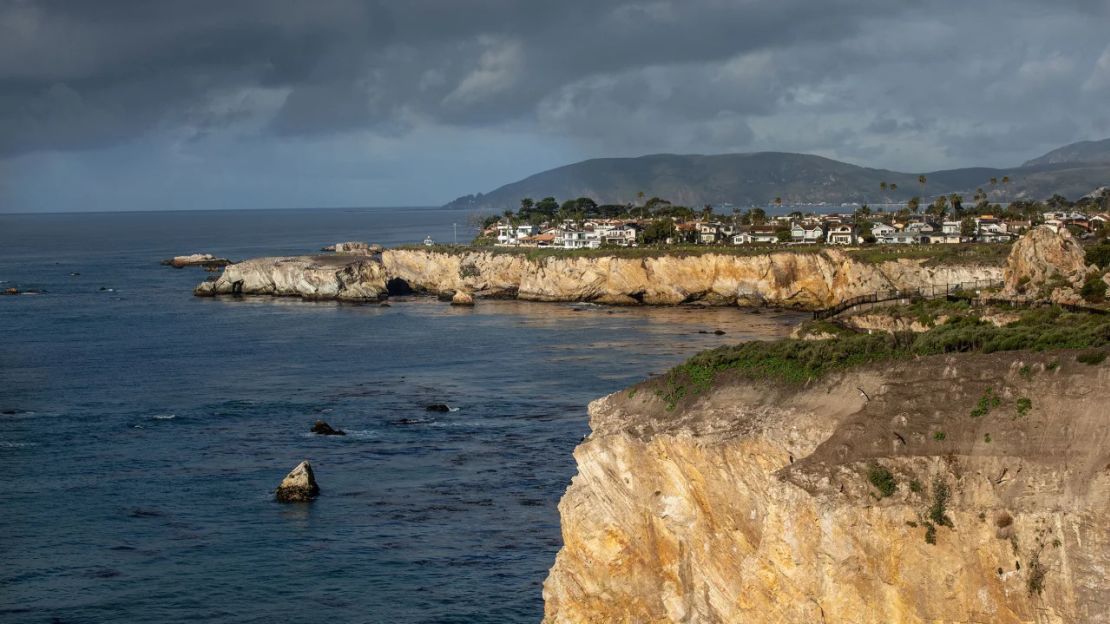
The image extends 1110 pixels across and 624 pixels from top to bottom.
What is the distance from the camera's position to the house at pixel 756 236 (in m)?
146

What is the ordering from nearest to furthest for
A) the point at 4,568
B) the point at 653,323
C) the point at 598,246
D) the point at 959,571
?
the point at 959,571
the point at 4,568
the point at 653,323
the point at 598,246

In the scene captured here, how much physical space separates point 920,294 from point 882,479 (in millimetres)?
64858

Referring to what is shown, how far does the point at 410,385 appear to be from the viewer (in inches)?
2844

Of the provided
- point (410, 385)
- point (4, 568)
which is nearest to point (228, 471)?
point (4, 568)

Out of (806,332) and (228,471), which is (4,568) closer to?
(228,471)

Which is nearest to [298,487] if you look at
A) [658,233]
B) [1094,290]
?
[1094,290]

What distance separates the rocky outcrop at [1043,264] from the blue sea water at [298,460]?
21.9 meters

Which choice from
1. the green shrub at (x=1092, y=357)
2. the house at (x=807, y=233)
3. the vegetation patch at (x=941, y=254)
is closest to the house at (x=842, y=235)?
the house at (x=807, y=233)

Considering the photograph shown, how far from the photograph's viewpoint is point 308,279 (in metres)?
134

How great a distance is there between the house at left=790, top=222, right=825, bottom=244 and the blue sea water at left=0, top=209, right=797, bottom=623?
4083cm

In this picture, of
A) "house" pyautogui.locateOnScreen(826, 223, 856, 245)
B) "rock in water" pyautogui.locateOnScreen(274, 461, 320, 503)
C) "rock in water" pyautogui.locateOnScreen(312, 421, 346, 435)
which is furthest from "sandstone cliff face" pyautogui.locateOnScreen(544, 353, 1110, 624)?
"house" pyautogui.locateOnScreen(826, 223, 856, 245)

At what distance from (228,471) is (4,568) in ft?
40.8

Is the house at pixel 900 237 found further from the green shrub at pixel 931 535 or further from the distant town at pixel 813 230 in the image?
the green shrub at pixel 931 535

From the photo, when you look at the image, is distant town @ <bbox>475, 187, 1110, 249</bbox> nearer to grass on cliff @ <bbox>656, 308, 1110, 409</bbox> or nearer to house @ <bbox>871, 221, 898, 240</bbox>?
house @ <bbox>871, 221, 898, 240</bbox>
